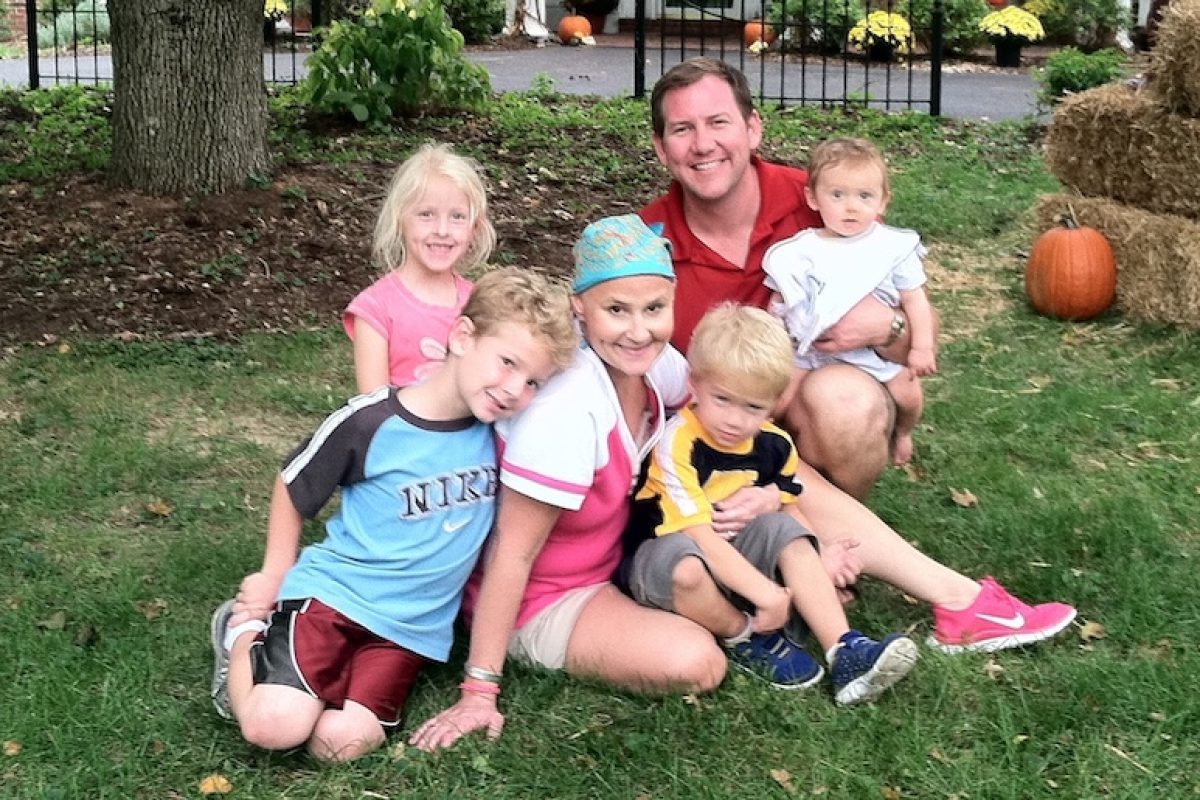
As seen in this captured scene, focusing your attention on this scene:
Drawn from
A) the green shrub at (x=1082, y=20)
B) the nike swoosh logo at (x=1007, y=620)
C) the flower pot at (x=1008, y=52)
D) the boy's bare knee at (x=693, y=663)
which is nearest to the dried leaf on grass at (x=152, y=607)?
the boy's bare knee at (x=693, y=663)

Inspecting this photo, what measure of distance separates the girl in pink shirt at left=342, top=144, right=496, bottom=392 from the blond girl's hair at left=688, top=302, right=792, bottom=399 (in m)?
0.68

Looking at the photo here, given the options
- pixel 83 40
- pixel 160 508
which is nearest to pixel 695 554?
pixel 160 508

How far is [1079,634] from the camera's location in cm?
335

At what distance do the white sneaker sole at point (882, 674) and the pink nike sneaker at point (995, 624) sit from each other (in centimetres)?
29

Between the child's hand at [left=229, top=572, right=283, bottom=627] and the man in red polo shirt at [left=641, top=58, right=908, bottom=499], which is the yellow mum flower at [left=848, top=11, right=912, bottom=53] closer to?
the man in red polo shirt at [left=641, top=58, right=908, bottom=499]

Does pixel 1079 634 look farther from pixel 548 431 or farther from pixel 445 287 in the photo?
pixel 445 287

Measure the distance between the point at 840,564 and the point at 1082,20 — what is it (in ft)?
54.6

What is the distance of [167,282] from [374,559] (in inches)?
144

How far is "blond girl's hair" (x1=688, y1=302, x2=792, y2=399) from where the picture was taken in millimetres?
3053

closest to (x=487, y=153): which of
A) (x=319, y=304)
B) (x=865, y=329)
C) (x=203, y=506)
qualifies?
(x=319, y=304)

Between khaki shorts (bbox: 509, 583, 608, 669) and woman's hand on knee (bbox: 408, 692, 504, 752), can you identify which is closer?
woman's hand on knee (bbox: 408, 692, 504, 752)

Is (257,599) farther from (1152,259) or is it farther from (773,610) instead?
(1152,259)

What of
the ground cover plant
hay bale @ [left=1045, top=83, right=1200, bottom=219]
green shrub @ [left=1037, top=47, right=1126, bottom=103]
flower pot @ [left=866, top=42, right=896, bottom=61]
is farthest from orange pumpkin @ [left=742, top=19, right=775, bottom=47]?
hay bale @ [left=1045, top=83, right=1200, bottom=219]

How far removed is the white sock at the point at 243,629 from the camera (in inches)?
120
